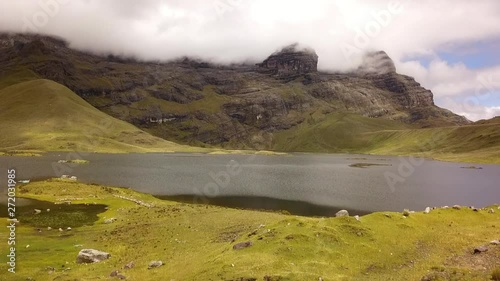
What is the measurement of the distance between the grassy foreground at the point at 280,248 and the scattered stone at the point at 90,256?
33.9 inches

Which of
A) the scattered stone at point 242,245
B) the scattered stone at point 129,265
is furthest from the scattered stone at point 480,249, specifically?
the scattered stone at point 129,265

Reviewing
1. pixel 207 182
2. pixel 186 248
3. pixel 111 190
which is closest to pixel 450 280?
pixel 186 248

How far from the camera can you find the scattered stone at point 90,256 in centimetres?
3418

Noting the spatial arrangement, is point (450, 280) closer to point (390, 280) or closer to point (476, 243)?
point (390, 280)

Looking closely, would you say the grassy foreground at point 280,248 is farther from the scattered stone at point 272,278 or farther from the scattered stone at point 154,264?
the scattered stone at point 154,264

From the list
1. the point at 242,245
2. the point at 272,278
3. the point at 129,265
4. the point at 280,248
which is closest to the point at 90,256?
the point at 129,265

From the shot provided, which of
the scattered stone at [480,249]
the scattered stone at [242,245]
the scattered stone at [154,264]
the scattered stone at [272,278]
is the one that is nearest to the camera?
the scattered stone at [272,278]

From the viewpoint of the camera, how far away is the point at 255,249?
3138cm

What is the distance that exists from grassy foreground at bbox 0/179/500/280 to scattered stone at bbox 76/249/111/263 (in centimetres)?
86

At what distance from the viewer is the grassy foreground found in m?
28.4

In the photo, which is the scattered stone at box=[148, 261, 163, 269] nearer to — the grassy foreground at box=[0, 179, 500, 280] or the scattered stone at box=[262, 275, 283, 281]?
the grassy foreground at box=[0, 179, 500, 280]

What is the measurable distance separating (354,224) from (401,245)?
4.70m

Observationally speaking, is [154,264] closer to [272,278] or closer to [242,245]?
[242,245]

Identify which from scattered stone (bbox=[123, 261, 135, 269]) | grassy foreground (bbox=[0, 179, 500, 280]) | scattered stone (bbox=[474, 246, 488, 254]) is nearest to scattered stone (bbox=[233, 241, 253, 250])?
grassy foreground (bbox=[0, 179, 500, 280])
